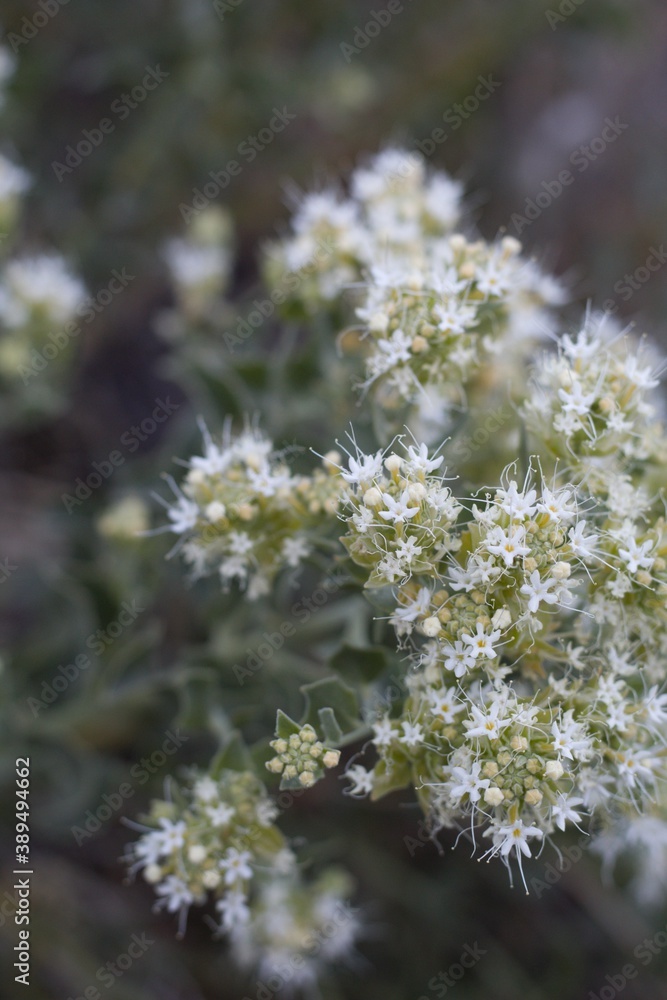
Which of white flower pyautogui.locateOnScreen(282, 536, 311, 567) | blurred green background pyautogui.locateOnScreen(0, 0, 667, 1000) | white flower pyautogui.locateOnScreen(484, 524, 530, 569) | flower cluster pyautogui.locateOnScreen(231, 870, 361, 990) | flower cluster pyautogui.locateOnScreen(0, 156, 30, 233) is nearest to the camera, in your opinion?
white flower pyautogui.locateOnScreen(484, 524, 530, 569)

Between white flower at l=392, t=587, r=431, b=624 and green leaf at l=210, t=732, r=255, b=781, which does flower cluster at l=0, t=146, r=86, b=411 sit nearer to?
green leaf at l=210, t=732, r=255, b=781

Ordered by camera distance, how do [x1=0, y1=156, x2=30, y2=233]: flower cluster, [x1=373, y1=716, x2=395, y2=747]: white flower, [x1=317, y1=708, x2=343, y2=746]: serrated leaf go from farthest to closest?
[x1=0, y1=156, x2=30, y2=233]: flower cluster
[x1=373, y1=716, x2=395, y2=747]: white flower
[x1=317, y1=708, x2=343, y2=746]: serrated leaf

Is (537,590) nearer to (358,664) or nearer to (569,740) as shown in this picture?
(569,740)

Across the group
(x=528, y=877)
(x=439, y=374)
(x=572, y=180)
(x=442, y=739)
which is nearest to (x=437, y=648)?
(x=442, y=739)

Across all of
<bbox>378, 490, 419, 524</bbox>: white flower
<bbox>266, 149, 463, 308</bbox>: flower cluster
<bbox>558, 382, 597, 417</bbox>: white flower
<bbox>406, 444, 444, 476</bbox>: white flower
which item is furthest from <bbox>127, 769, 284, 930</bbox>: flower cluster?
<bbox>266, 149, 463, 308</bbox>: flower cluster

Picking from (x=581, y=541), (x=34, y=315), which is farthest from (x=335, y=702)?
(x=34, y=315)

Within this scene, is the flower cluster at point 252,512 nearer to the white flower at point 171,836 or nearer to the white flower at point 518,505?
the white flower at point 518,505

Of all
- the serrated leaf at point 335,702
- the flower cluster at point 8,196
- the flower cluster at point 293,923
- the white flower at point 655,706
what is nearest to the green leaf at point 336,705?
the serrated leaf at point 335,702
